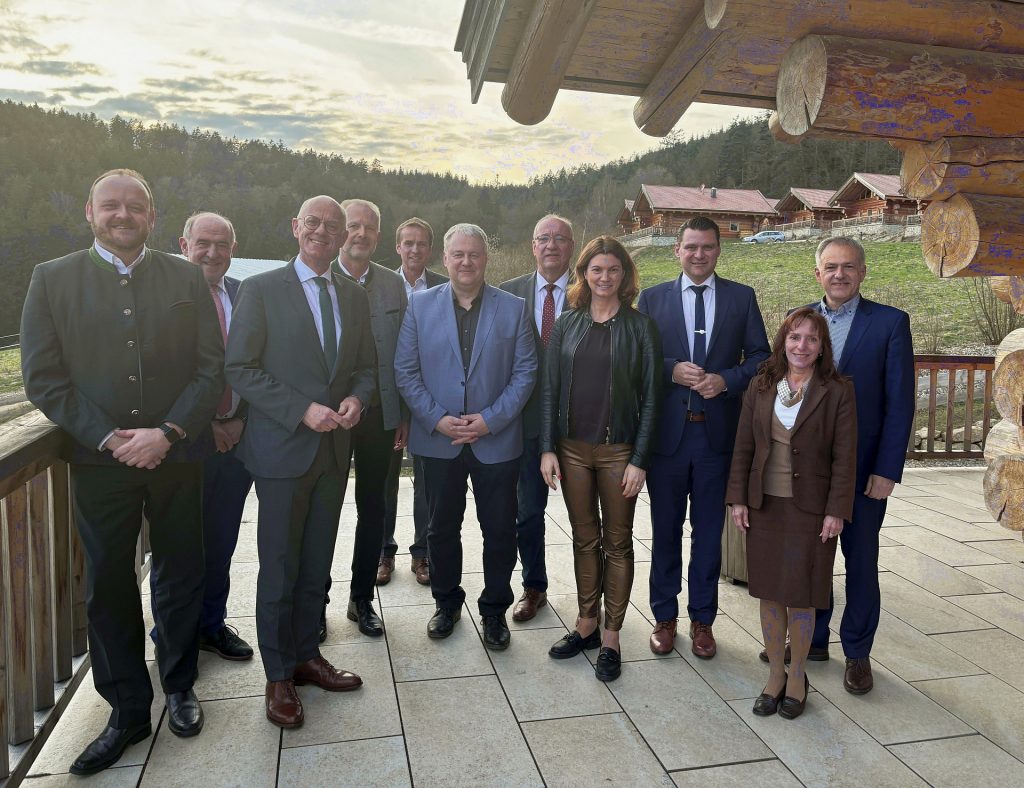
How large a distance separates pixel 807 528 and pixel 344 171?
35.2 meters

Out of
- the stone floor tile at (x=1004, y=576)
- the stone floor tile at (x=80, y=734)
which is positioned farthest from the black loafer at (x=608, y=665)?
the stone floor tile at (x=1004, y=576)

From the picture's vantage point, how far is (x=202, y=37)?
56.7 meters

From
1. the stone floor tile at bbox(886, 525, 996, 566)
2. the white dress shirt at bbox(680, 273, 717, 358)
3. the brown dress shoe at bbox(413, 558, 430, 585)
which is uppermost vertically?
the white dress shirt at bbox(680, 273, 717, 358)

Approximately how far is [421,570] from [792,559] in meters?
1.98

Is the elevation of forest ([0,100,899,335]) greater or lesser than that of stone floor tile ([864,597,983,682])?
greater

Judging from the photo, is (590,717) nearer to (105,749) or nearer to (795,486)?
(795,486)

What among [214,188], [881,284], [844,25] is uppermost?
[214,188]

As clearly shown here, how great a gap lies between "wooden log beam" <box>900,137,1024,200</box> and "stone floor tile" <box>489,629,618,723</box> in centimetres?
218

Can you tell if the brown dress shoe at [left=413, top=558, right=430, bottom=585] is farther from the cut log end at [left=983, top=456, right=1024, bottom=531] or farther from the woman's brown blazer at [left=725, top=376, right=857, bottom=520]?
the cut log end at [left=983, top=456, right=1024, bottom=531]

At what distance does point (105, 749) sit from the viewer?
2.07 m

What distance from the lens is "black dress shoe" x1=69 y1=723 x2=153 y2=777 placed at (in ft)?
6.64

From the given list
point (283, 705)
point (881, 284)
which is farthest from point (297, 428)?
point (881, 284)

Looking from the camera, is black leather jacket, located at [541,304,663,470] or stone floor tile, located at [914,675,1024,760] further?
black leather jacket, located at [541,304,663,470]

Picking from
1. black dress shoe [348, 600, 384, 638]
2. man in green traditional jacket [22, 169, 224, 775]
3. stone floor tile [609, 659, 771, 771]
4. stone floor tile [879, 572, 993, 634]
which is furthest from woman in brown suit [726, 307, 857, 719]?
man in green traditional jacket [22, 169, 224, 775]
